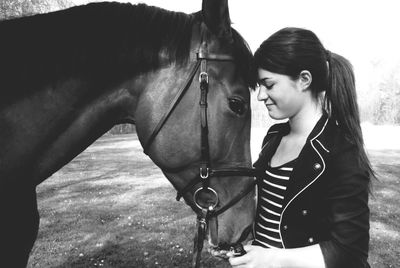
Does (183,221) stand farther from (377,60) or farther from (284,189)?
(377,60)

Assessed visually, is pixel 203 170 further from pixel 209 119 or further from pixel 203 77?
pixel 203 77

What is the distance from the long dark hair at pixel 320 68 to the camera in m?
1.84

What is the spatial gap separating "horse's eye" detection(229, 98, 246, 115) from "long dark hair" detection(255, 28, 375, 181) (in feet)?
0.87

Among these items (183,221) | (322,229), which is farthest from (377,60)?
(322,229)

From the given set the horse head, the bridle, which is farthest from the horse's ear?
the bridle

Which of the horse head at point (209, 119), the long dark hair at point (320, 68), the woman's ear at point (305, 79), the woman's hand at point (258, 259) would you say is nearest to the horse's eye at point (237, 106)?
the horse head at point (209, 119)

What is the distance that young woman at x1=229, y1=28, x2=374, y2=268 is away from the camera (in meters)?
1.65

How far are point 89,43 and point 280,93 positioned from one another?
1.25 m

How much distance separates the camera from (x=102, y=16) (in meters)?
1.94

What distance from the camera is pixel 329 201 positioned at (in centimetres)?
173

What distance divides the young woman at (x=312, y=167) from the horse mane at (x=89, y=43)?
66cm

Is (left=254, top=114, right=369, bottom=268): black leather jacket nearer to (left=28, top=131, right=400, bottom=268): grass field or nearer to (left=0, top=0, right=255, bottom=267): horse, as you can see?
(left=0, top=0, right=255, bottom=267): horse

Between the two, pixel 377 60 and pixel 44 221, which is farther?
pixel 377 60

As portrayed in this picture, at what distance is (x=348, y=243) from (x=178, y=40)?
155 cm
